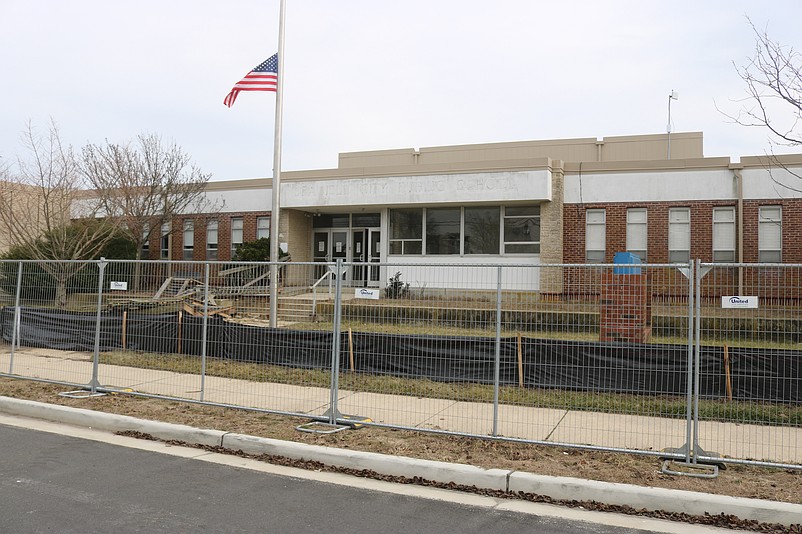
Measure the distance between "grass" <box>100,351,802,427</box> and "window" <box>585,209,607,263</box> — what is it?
13.3 metres

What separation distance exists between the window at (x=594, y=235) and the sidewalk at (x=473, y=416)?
14005 millimetres

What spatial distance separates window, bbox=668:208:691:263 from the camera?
830 inches

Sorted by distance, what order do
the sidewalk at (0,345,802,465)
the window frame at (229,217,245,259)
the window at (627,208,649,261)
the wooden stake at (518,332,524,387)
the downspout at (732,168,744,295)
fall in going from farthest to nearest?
the window frame at (229,217,245,259)
the window at (627,208,649,261)
the downspout at (732,168,744,295)
the wooden stake at (518,332,524,387)
the sidewalk at (0,345,802,465)

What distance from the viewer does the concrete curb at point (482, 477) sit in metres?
5.43

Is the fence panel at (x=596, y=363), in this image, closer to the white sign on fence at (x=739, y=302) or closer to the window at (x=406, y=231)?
the white sign on fence at (x=739, y=302)

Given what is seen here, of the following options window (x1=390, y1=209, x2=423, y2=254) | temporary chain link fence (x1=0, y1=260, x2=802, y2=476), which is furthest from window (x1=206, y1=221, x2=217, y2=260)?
temporary chain link fence (x1=0, y1=260, x2=802, y2=476)

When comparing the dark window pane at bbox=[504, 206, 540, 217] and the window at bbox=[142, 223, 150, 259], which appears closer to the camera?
the dark window pane at bbox=[504, 206, 540, 217]

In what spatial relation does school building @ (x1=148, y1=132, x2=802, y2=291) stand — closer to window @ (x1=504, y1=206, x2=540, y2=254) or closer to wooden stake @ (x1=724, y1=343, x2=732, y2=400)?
window @ (x1=504, y1=206, x2=540, y2=254)

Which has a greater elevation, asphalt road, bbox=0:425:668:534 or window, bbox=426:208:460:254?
window, bbox=426:208:460:254

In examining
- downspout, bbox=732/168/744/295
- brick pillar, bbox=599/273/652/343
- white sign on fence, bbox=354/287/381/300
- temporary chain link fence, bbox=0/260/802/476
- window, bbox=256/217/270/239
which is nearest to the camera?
temporary chain link fence, bbox=0/260/802/476

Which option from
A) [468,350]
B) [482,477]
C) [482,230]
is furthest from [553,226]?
[482,477]

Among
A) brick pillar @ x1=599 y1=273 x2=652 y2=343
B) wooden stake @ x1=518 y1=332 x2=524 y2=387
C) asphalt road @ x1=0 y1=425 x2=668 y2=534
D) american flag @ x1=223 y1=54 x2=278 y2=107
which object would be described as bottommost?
asphalt road @ x1=0 y1=425 x2=668 y2=534

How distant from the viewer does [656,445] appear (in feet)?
23.6

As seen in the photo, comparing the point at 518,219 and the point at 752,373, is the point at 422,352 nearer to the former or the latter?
the point at 752,373
